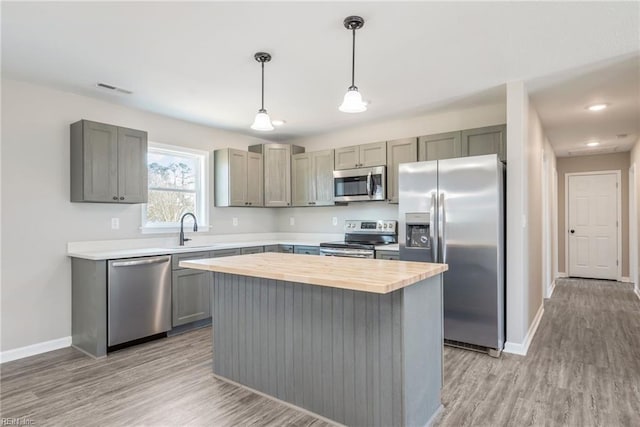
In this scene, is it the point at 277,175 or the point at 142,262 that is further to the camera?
the point at 277,175

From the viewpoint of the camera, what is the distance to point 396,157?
14.3 ft

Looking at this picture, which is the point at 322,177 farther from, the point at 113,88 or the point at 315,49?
the point at 113,88

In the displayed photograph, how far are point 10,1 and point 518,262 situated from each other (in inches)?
159

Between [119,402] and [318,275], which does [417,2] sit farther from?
[119,402]

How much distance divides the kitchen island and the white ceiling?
1.52m

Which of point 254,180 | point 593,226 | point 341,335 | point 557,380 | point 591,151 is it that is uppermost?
point 591,151

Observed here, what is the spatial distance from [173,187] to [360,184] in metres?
2.30

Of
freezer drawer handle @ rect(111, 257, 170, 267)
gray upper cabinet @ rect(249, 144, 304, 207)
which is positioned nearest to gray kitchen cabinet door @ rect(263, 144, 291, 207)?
gray upper cabinet @ rect(249, 144, 304, 207)

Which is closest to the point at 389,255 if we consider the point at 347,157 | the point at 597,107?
the point at 347,157

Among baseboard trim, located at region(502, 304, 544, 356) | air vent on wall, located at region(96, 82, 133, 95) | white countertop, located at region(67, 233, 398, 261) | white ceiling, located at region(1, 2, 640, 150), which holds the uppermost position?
white ceiling, located at region(1, 2, 640, 150)

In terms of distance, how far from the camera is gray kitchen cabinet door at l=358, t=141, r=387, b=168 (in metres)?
4.45

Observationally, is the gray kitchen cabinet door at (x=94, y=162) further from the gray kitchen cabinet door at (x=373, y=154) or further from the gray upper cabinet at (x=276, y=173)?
the gray kitchen cabinet door at (x=373, y=154)

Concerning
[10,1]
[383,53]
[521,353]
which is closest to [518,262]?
[521,353]

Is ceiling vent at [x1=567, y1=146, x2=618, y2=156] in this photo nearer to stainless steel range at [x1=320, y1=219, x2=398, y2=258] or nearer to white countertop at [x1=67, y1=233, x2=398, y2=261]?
stainless steel range at [x1=320, y1=219, x2=398, y2=258]
